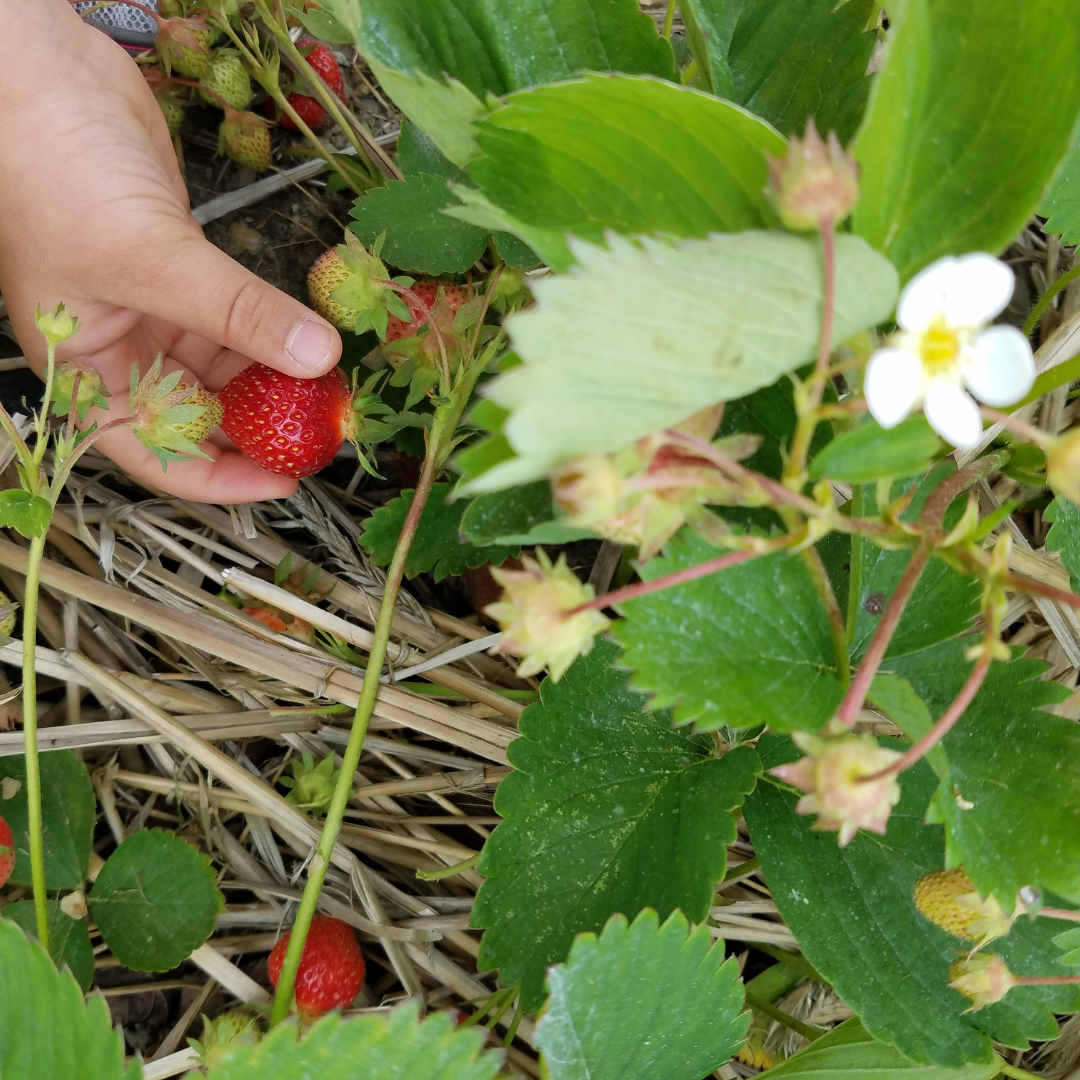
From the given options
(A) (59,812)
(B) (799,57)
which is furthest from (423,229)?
(A) (59,812)

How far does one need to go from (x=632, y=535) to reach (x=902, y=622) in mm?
368

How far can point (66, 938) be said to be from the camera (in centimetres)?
105

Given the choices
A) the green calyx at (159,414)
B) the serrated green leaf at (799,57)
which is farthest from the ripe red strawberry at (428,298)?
the serrated green leaf at (799,57)

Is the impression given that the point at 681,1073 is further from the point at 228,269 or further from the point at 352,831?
the point at 228,269

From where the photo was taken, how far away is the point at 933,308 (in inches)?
17.6

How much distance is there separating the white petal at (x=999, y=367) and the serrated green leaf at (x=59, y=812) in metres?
1.03

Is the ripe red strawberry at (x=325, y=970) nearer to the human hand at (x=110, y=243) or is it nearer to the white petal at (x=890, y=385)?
the human hand at (x=110, y=243)

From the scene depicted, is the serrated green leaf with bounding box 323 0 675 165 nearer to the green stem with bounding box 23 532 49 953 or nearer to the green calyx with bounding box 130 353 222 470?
the green calyx with bounding box 130 353 222 470

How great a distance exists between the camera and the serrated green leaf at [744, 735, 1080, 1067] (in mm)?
733

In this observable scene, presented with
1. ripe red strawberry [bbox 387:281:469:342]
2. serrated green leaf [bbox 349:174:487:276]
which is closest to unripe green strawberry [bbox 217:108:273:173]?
serrated green leaf [bbox 349:174:487:276]

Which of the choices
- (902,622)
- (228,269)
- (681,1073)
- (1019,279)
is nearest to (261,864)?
(681,1073)

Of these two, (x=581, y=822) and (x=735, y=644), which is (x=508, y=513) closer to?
(x=735, y=644)

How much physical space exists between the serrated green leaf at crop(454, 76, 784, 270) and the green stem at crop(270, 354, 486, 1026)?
32cm

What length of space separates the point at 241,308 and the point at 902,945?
0.85 m
